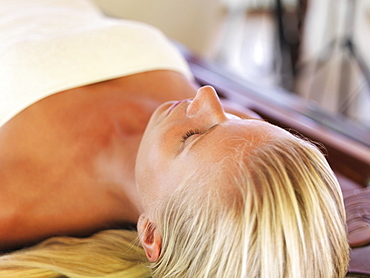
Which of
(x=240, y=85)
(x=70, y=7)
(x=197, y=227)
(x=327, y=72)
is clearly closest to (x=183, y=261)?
(x=197, y=227)

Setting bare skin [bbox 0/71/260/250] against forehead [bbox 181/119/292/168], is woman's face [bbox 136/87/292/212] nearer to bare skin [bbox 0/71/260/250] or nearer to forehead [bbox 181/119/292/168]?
forehead [bbox 181/119/292/168]

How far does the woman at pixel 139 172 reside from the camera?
0.78m

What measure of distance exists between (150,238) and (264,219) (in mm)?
257

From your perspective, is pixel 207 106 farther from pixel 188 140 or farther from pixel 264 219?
pixel 264 219

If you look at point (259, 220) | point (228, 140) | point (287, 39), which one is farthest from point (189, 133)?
point (287, 39)

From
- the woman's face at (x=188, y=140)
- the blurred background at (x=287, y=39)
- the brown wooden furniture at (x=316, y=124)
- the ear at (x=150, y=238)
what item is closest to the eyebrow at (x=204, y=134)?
the woman's face at (x=188, y=140)

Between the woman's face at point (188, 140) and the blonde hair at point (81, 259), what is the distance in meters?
0.11

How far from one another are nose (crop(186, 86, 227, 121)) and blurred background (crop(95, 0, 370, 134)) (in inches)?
75.7

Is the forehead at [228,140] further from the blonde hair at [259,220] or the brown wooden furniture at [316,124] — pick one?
the brown wooden furniture at [316,124]

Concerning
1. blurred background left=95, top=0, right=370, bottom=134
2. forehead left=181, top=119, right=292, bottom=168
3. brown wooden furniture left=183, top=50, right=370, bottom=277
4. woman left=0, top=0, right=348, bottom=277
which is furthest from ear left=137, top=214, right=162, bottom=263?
blurred background left=95, top=0, right=370, bottom=134

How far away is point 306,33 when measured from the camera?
3.53 meters

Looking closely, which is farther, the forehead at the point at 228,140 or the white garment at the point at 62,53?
the white garment at the point at 62,53

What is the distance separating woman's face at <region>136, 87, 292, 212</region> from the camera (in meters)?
0.86

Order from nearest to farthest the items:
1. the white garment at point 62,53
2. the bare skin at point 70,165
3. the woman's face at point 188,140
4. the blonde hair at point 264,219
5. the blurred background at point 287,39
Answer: the blonde hair at point 264,219
the woman's face at point 188,140
the bare skin at point 70,165
the white garment at point 62,53
the blurred background at point 287,39
